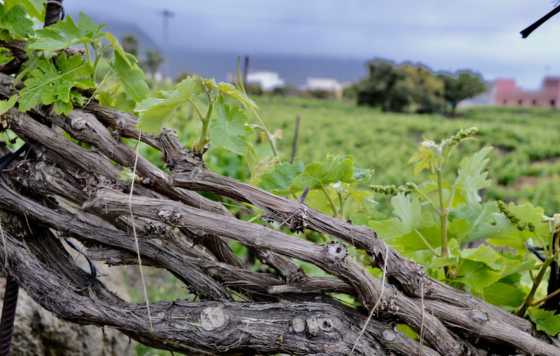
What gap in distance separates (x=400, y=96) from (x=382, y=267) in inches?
588

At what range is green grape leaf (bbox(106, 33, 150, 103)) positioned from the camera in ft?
1.60

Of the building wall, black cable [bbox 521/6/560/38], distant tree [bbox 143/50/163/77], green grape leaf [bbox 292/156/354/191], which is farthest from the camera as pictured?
distant tree [bbox 143/50/163/77]

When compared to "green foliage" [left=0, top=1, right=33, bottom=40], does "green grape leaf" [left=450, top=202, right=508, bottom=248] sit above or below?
below

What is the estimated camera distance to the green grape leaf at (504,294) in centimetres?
50

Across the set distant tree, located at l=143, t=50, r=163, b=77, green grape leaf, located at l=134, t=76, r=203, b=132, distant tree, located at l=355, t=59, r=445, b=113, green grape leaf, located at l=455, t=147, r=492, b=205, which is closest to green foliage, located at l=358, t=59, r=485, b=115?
distant tree, located at l=355, t=59, r=445, b=113

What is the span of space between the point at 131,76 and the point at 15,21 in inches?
5.1

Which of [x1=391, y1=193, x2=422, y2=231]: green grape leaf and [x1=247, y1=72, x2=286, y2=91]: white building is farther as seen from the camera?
[x1=247, y1=72, x2=286, y2=91]: white building

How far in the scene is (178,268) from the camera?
0.46m

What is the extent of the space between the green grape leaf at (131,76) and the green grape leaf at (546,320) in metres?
0.42

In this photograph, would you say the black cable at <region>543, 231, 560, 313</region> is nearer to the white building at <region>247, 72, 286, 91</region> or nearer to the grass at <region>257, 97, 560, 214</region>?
the grass at <region>257, 97, 560, 214</region>

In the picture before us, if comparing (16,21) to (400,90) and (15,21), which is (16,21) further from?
(400,90)

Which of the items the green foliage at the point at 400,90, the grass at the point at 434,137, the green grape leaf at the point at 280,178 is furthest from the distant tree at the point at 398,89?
the green grape leaf at the point at 280,178

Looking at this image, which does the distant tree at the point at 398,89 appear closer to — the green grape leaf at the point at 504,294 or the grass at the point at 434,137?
the grass at the point at 434,137

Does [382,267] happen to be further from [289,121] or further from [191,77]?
[289,121]
